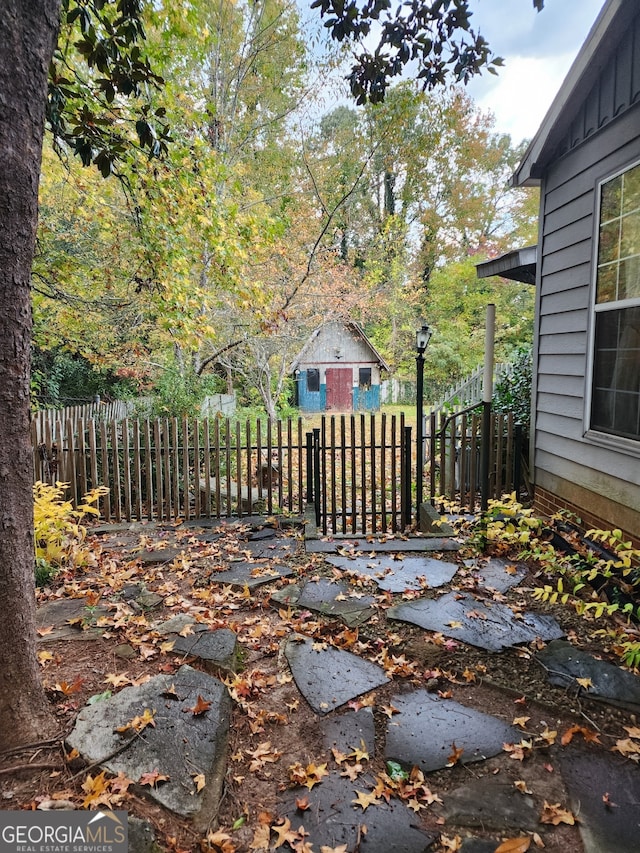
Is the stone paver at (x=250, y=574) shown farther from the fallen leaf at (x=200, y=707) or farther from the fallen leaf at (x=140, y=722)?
the fallen leaf at (x=140, y=722)

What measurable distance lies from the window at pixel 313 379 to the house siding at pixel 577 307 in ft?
60.4

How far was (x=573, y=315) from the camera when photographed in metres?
4.09

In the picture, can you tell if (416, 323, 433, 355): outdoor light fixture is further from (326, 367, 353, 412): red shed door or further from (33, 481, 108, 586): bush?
(326, 367, 353, 412): red shed door

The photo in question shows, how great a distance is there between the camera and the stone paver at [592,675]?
2178 millimetres

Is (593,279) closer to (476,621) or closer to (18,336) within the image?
(476,621)

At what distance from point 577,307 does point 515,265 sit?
5.11 feet

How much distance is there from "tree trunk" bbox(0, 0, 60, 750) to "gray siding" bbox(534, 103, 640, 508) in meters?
3.68

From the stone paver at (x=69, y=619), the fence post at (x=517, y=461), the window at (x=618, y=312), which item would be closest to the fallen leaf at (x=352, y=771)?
the stone paver at (x=69, y=619)

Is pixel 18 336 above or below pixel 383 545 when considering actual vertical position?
above

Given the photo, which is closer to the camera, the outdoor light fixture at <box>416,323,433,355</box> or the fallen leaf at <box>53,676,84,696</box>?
the fallen leaf at <box>53,676,84,696</box>

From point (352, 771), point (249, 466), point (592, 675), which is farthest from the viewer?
point (249, 466)

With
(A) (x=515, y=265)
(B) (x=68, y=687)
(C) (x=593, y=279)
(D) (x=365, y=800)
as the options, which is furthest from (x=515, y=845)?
(A) (x=515, y=265)

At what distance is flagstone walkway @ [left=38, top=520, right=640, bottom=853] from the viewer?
5.05 ft

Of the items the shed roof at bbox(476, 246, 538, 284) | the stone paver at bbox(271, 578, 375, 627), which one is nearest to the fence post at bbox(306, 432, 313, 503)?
the stone paver at bbox(271, 578, 375, 627)
